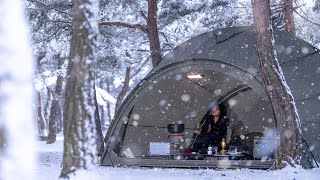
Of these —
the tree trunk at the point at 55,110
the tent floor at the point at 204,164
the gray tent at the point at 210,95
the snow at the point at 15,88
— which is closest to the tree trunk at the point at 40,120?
the tree trunk at the point at 55,110

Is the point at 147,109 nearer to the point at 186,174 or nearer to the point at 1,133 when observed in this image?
the point at 186,174

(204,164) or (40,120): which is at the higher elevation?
(40,120)

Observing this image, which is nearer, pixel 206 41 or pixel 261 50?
pixel 261 50

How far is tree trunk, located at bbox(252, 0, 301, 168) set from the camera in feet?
25.6

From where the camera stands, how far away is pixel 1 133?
3207 millimetres

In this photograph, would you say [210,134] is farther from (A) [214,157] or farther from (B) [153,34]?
(B) [153,34]

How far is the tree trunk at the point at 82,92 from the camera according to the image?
19.1 feet

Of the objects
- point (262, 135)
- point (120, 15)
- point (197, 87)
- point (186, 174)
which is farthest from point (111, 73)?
point (186, 174)

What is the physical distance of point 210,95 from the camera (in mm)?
11250

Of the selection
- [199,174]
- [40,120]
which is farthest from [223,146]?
[40,120]

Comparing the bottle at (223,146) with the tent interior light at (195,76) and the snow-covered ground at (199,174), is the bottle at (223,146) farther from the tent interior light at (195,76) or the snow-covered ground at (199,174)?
the tent interior light at (195,76)

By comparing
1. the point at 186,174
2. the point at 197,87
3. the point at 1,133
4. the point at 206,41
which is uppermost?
the point at 206,41

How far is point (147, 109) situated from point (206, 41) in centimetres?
194

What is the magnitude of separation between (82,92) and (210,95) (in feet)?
18.9
